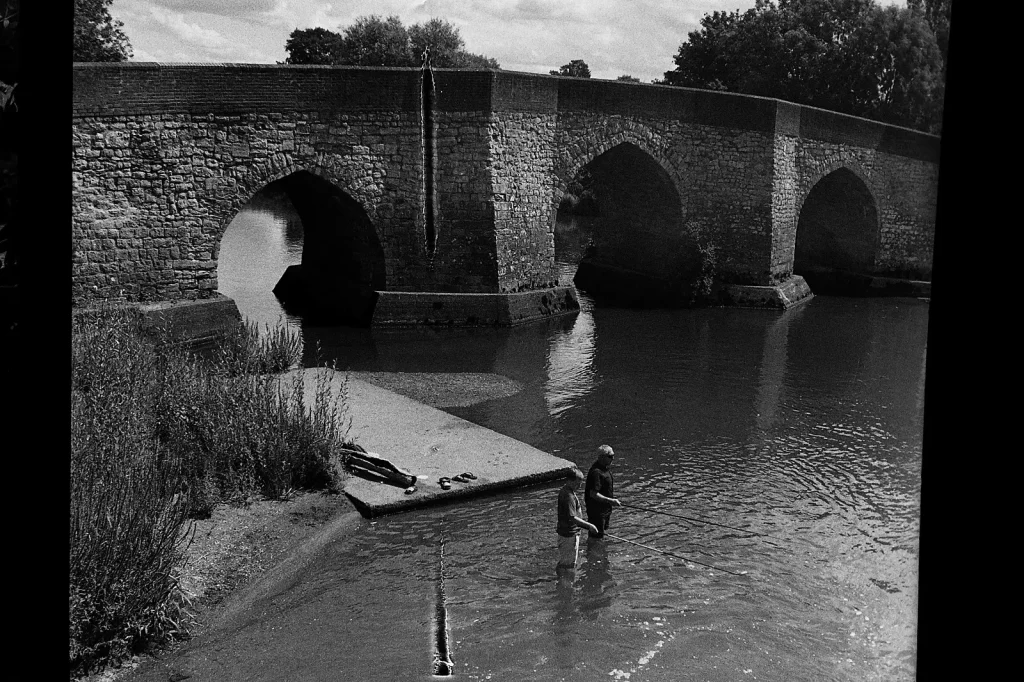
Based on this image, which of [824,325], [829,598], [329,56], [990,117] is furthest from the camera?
[329,56]

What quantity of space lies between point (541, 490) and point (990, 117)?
8511mm

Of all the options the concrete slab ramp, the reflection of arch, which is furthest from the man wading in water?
the reflection of arch

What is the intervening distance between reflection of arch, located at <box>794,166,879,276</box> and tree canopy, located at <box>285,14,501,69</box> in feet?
69.3

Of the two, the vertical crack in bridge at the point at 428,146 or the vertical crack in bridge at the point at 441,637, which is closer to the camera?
the vertical crack in bridge at the point at 441,637

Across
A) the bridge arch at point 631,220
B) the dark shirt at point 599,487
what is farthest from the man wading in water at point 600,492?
the bridge arch at point 631,220

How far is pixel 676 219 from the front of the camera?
74.2 ft

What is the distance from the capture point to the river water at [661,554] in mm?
6445

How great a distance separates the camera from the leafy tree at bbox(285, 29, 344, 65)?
147 feet

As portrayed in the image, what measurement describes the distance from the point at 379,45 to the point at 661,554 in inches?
1538

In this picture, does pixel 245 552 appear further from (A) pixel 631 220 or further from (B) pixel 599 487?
(A) pixel 631 220

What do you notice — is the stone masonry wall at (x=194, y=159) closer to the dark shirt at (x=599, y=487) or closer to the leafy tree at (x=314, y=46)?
the dark shirt at (x=599, y=487)

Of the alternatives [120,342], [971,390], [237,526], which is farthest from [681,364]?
[971,390]

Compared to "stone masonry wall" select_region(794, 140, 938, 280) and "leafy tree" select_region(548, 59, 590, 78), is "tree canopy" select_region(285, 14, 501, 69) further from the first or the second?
"stone masonry wall" select_region(794, 140, 938, 280)

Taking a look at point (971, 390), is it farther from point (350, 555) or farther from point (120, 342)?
point (120, 342)
